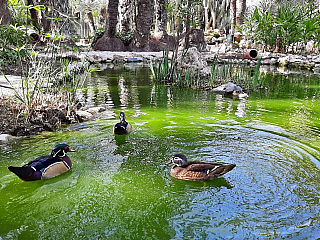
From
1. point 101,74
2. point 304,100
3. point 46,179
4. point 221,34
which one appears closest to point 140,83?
point 101,74

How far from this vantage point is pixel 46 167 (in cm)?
393

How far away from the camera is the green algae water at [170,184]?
9.98ft

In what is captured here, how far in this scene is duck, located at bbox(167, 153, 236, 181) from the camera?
12.4ft

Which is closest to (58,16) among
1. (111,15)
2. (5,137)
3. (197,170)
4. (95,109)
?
(95,109)

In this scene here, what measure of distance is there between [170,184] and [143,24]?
64.6 feet

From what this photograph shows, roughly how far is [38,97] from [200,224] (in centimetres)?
445

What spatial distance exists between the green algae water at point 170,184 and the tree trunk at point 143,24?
52.8ft

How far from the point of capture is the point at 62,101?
21.6 feet

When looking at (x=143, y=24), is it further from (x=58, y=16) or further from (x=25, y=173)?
(x=25, y=173)

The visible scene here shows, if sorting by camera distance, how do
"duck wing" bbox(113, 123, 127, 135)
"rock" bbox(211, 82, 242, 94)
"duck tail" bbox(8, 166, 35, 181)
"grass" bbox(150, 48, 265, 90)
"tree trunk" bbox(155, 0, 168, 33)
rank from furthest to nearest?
"tree trunk" bbox(155, 0, 168, 33) < "grass" bbox(150, 48, 265, 90) < "rock" bbox(211, 82, 242, 94) < "duck wing" bbox(113, 123, 127, 135) < "duck tail" bbox(8, 166, 35, 181)

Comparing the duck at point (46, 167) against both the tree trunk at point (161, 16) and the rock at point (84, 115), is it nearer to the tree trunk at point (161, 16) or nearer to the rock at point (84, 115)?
the rock at point (84, 115)

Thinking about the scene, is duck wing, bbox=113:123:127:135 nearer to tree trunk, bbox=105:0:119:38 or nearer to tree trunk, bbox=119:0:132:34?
tree trunk, bbox=105:0:119:38

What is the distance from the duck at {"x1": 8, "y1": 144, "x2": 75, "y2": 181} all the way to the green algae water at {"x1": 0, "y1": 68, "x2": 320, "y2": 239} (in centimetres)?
10

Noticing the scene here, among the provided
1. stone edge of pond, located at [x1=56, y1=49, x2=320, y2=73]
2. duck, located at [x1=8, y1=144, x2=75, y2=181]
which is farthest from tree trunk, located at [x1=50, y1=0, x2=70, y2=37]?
stone edge of pond, located at [x1=56, y1=49, x2=320, y2=73]
